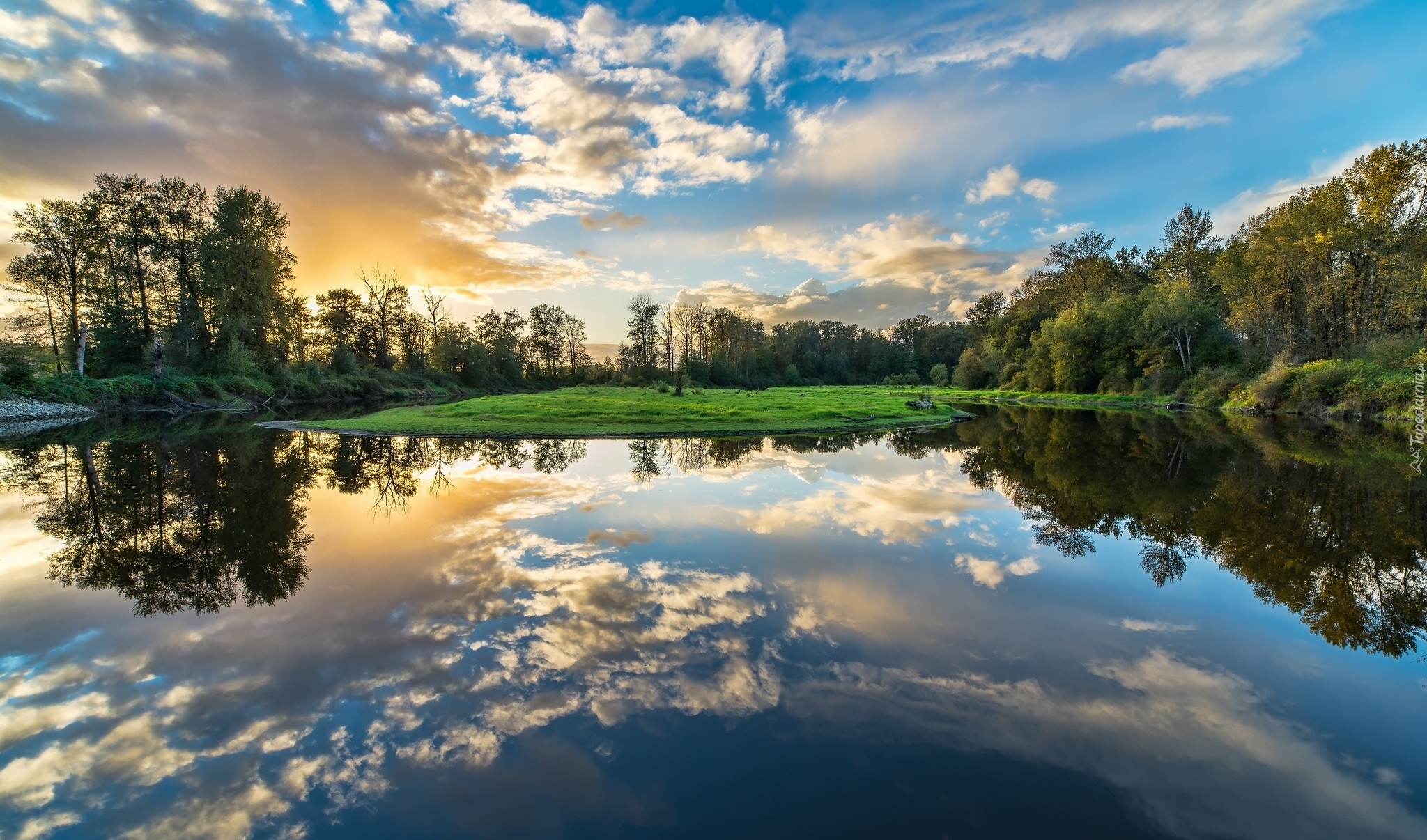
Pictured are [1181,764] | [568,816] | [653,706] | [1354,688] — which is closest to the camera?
[568,816]

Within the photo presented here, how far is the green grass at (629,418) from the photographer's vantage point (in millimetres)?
27375

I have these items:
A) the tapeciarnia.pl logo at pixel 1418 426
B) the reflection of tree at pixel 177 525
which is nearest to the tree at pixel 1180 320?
the tapeciarnia.pl logo at pixel 1418 426

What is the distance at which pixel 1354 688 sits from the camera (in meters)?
5.52

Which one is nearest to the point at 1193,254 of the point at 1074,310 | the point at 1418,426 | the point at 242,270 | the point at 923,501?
the point at 1074,310

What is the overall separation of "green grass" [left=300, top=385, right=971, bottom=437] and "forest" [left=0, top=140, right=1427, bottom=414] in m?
16.4

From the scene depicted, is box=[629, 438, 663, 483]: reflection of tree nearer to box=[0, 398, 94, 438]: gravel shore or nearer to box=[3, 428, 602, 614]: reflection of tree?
box=[3, 428, 602, 614]: reflection of tree

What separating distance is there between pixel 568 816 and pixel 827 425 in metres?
29.3

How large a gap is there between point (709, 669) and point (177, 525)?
12495 millimetres

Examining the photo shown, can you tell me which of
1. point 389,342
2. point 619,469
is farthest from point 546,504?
point 389,342

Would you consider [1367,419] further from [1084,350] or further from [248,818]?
[248,818]

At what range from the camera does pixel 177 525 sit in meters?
11.0

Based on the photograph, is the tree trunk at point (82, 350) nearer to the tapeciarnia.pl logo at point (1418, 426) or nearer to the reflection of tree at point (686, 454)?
the reflection of tree at point (686, 454)

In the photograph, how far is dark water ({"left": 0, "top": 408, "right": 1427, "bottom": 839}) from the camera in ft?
12.8

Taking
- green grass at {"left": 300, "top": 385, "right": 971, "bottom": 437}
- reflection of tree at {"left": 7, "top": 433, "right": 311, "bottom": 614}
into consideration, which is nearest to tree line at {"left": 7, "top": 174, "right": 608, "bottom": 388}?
green grass at {"left": 300, "top": 385, "right": 971, "bottom": 437}
